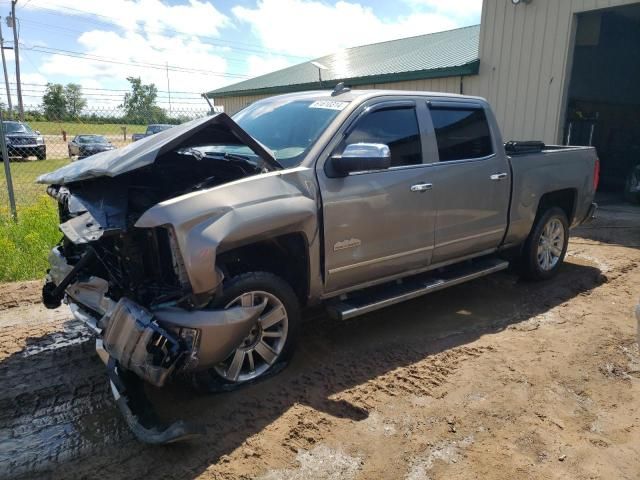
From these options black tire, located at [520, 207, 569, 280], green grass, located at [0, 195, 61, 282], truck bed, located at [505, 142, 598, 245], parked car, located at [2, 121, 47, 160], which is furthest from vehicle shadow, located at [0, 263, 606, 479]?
parked car, located at [2, 121, 47, 160]

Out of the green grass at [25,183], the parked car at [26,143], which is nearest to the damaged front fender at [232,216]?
the green grass at [25,183]

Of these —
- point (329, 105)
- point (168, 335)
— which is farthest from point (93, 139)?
point (168, 335)

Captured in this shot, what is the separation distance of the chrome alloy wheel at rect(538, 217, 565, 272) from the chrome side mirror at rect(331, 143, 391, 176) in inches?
122

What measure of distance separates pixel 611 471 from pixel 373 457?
1317mm

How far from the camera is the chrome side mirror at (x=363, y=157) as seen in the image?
3660 mm

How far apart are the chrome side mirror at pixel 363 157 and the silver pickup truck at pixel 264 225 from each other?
0.01 metres

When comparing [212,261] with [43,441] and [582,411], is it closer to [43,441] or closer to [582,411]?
[43,441]

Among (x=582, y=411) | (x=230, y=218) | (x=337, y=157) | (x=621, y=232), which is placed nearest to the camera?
(x=230, y=218)

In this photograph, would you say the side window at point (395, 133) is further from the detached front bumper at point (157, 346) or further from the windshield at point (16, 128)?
the windshield at point (16, 128)

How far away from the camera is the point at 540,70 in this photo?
10.8 m

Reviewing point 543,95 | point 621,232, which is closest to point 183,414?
point 621,232

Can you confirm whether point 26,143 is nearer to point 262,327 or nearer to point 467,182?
point 467,182

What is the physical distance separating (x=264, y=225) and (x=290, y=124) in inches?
50.8

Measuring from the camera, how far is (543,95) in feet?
35.5
